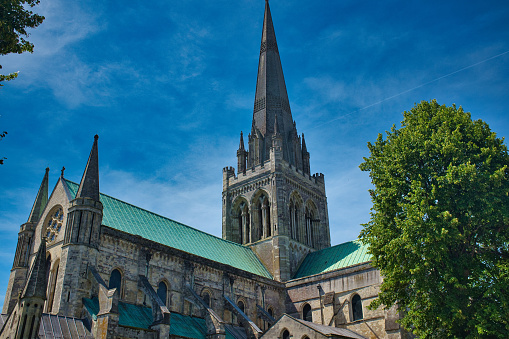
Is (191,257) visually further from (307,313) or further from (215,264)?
(307,313)

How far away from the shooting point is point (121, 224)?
98.5 feet

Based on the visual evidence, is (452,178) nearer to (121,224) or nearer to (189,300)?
(189,300)

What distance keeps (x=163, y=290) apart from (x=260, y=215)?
17.8 metres

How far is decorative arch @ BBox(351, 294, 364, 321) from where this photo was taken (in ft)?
110

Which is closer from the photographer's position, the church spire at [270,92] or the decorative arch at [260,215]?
the decorative arch at [260,215]

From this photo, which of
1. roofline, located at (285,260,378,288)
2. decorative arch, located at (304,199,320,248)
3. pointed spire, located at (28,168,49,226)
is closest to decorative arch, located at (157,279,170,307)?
pointed spire, located at (28,168,49,226)

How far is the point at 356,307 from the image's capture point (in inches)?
1337

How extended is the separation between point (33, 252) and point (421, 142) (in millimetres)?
22735

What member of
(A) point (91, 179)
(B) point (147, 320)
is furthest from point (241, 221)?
(A) point (91, 179)

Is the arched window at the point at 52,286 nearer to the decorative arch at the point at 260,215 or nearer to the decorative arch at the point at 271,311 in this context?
the decorative arch at the point at 271,311

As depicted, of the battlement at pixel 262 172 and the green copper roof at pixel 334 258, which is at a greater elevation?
the battlement at pixel 262 172

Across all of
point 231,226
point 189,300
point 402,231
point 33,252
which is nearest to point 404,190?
point 402,231

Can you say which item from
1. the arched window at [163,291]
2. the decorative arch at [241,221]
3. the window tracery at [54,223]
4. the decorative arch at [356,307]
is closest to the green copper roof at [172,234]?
the window tracery at [54,223]

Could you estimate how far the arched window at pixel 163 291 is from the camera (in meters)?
29.1
